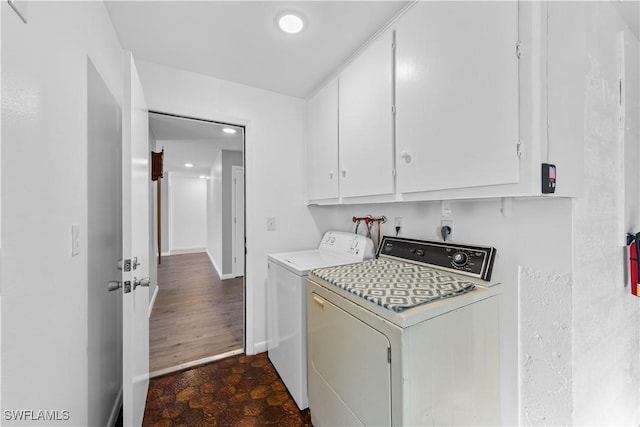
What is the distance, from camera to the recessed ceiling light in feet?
4.62

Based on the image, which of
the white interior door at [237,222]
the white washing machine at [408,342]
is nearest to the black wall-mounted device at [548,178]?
the white washing machine at [408,342]

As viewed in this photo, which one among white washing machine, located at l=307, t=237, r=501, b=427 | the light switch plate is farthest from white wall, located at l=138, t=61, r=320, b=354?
the light switch plate

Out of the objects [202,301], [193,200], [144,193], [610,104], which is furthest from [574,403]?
[193,200]

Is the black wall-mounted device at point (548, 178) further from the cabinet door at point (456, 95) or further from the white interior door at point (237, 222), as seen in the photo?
the white interior door at point (237, 222)

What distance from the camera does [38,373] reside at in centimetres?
75

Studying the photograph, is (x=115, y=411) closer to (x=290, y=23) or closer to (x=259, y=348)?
(x=259, y=348)

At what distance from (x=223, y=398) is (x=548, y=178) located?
2131mm

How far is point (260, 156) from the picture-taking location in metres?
2.23

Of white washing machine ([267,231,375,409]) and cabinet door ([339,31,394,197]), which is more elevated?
cabinet door ([339,31,394,197])

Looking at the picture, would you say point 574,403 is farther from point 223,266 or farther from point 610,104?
point 223,266

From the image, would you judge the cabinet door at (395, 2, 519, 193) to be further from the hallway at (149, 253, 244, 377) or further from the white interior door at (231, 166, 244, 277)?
the white interior door at (231, 166, 244, 277)

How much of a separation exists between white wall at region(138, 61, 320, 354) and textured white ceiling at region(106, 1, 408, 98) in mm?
164

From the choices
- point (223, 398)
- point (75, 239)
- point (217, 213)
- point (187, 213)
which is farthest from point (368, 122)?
point (187, 213)

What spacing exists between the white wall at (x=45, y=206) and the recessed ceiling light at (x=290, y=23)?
0.90 metres
